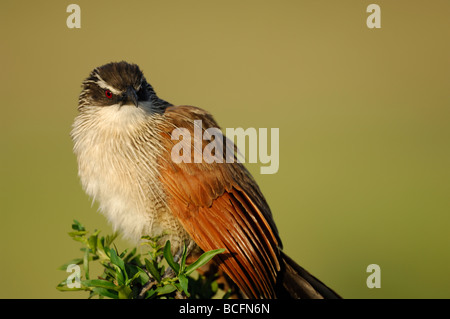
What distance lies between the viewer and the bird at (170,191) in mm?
2031

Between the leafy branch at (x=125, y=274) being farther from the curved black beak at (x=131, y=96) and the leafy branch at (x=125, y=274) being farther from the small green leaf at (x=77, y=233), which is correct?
the curved black beak at (x=131, y=96)

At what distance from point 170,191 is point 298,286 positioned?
2.44ft

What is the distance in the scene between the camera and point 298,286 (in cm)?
211

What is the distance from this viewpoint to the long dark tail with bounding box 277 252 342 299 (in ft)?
6.83

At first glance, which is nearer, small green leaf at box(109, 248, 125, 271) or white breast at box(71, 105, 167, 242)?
small green leaf at box(109, 248, 125, 271)

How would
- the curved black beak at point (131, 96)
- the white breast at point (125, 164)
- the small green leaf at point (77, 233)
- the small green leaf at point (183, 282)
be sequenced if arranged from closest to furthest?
the small green leaf at point (183, 282)
the small green leaf at point (77, 233)
the curved black beak at point (131, 96)
the white breast at point (125, 164)

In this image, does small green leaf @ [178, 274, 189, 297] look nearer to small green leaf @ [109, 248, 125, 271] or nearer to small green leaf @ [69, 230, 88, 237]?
small green leaf @ [109, 248, 125, 271]

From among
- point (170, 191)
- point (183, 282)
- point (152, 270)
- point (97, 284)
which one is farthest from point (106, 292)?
point (170, 191)

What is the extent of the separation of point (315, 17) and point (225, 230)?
989 cm

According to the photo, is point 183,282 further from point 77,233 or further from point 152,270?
point 77,233

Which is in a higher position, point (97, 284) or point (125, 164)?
point (125, 164)

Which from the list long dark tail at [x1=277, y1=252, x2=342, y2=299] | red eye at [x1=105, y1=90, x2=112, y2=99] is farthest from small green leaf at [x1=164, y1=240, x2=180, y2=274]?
red eye at [x1=105, y1=90, x2=112, y2=99]

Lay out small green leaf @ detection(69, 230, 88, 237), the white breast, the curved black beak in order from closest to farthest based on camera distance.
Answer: small green leaf @ detection(69, 230, 88, 237)
the curved black beak
the white breast

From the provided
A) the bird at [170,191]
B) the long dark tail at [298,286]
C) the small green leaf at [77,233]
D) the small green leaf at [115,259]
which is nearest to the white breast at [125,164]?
the bird at [170,191]
